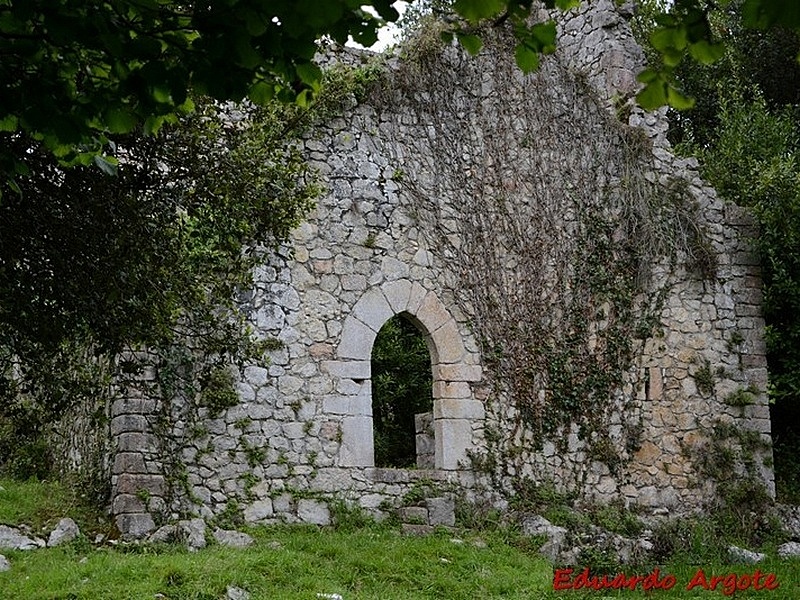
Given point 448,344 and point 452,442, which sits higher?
point 448,344

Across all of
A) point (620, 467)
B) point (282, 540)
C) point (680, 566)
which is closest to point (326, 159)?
point (282, 540)

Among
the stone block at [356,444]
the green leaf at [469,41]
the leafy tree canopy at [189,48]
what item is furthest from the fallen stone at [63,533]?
the green leaf at [469,41]

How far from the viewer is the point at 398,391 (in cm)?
1443

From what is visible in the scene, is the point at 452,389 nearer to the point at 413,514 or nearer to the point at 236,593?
the point at 413,514

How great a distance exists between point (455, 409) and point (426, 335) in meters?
0.81

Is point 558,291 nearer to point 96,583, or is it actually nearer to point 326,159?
point 326,159

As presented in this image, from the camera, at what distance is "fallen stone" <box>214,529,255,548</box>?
29.8 feet

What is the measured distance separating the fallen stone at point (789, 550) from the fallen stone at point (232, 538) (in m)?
5.47

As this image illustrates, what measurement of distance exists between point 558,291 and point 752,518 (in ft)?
10.4

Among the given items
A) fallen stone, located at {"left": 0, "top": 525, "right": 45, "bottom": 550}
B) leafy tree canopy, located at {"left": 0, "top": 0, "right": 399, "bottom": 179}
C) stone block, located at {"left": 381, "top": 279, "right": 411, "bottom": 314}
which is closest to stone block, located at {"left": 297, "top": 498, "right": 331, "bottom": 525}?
stone block, located at {"left": 381, "top": 279, "right": 411, "bottom": 314}

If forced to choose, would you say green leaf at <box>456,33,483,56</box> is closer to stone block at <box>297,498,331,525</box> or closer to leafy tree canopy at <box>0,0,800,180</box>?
leafy tree canopy at <box>0,0,800,180</box>

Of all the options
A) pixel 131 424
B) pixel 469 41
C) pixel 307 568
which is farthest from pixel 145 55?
pixel 131 424

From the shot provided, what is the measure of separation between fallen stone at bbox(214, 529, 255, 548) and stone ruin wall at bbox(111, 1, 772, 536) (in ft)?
0.79
